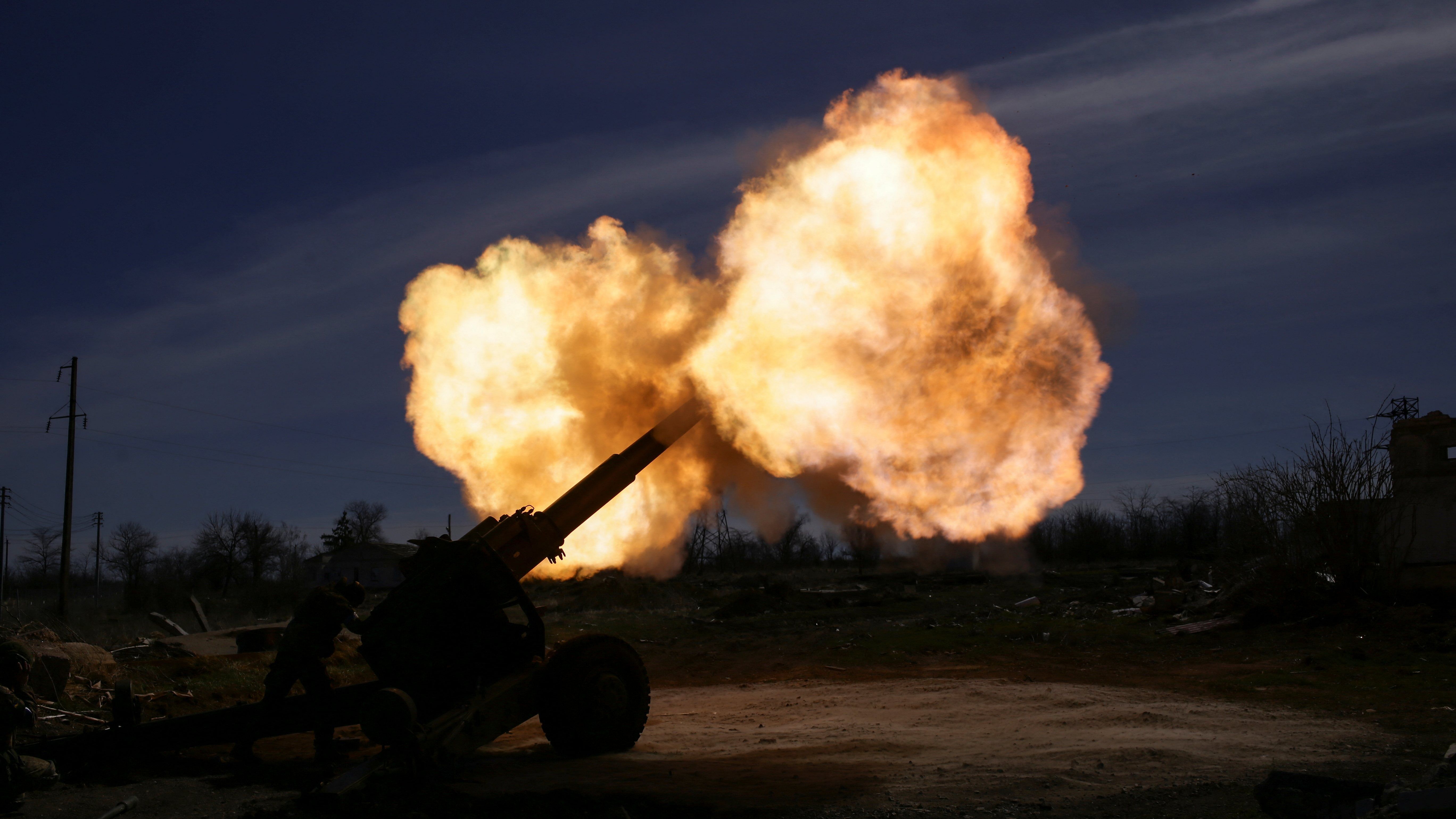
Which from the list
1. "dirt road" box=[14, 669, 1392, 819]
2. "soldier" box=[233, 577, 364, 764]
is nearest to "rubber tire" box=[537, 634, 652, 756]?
"dirt road" box=[14, 669, 1392, 819]

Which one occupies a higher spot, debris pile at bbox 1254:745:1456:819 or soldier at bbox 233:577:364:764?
soldier at bbox 233:577:364:764

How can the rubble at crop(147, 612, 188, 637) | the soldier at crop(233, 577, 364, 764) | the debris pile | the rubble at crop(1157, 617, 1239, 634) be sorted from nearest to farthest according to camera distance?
the debris pile < the soldier at crop(233, 577, 364, 764) < the rubble at crop(1157, 617, 1239, 634) < the rubble at crop(147, 612, 188, 637)

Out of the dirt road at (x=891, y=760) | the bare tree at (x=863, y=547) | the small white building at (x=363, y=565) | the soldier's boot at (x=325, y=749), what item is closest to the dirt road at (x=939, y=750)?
the dirt road at (x=891, y=760)

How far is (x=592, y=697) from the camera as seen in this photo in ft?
31.4

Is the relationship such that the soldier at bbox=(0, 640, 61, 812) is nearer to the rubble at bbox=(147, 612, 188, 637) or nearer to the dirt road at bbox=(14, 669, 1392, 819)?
the dirt road at bbox=(14, 669, 1392, 819)

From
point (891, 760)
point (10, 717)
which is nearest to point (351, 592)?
point (10, 717)

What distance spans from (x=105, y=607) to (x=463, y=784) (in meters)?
53.0

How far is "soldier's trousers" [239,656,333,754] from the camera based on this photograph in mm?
9484

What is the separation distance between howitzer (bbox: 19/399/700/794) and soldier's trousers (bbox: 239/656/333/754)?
7cm

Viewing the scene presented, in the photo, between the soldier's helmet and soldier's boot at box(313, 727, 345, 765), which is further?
the soldier's helmet

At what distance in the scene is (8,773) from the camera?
7.78 m

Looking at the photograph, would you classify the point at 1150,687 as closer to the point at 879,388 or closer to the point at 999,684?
the point at 999,684

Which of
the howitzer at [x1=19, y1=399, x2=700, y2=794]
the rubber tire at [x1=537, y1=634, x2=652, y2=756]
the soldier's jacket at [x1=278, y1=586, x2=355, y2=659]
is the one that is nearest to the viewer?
the howitzer at [x1=19, y1=399, x2=700, y2=794]

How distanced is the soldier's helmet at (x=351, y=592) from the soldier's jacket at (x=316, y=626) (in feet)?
0.19
